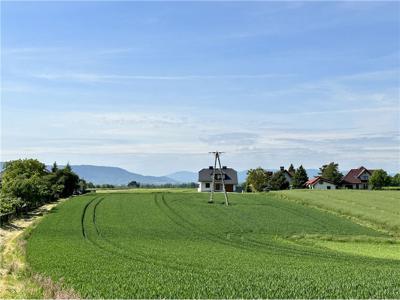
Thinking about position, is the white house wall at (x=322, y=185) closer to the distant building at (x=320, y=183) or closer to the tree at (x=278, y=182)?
the distant building at (x=320, y=183)

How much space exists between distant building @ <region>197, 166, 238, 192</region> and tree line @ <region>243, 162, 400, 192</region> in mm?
7938

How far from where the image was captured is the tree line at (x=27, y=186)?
224ft

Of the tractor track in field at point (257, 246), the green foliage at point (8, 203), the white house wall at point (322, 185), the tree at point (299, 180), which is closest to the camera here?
the tractor track in field at point (257, 246)

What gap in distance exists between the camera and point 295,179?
5807 inches

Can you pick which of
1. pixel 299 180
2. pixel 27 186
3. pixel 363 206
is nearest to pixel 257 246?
pixel 363 206

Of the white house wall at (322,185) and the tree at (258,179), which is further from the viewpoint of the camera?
the white house wall at (322,185)

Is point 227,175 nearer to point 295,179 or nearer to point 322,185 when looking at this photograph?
point 295,179

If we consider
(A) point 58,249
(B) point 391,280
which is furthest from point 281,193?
(B) point 391,280

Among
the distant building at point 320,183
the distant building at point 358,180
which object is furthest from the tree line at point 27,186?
the distant building at point 358,180

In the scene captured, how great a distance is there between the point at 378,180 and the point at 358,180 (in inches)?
481

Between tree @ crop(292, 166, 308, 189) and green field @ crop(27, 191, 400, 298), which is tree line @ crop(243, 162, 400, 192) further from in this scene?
green field @ crop(27, 191, 400, 298)

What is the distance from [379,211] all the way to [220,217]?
2014cm

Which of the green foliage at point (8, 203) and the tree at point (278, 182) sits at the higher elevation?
the tree at point (278, 182)

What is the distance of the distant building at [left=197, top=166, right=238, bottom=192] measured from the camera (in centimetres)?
12888
